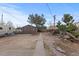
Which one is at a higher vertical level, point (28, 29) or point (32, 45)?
point (28, 29)

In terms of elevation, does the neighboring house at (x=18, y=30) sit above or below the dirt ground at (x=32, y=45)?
above

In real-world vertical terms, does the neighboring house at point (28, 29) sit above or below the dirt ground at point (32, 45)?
above

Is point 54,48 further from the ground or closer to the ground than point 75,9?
closer to the ground

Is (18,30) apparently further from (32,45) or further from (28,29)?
(32,45)

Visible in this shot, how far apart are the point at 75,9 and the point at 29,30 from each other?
0.81 metres

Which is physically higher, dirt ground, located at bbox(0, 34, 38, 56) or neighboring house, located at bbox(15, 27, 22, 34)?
neighboring house, located at bbox(15, 27, 22, 34)

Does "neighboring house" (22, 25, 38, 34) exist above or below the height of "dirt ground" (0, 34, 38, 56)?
above

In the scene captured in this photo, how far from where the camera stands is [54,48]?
413cm

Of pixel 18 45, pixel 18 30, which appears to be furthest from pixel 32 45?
pixel 18 30

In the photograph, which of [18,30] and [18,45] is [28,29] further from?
[18,45]

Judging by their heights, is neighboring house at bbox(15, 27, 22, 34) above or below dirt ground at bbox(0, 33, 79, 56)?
above

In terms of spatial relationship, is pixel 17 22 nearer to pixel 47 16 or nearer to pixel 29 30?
pixel 29 30

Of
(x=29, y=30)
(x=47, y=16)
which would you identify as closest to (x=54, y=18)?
(x=47, y=16)

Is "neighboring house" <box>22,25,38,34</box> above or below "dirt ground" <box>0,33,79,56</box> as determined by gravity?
above
